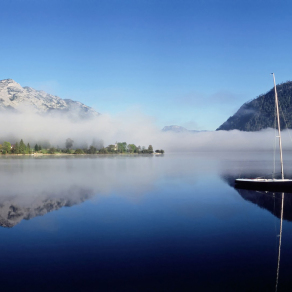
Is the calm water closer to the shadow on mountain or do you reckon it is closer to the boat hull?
the shadow on mountain

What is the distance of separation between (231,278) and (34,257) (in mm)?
10639

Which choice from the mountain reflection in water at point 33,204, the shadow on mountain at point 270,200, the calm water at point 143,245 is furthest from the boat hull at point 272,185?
the mountain reflection in water at point 33,204

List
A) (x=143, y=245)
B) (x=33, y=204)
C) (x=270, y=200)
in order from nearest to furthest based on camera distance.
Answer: (x=143, y=245) → (x=33, y=204) → (x=270, y=200)

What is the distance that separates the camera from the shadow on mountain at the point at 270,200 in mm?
24709

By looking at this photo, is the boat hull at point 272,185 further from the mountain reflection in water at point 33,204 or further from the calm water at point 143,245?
the mountain reflection in water at point 33,204

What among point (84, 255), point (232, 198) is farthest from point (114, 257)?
point (232, 198)

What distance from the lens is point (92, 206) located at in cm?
2753

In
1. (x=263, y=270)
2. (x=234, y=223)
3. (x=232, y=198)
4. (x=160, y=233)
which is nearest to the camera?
(x=263, y=270)

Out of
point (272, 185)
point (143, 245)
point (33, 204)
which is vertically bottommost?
point (143, 245)

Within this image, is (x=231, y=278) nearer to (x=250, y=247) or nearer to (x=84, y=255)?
(x=250, y=247)

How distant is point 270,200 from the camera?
30.4 metres

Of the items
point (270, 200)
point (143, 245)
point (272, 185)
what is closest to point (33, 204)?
point (143, 245)

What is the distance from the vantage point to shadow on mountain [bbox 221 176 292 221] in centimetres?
2471

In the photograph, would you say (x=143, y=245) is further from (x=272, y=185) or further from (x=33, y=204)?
(x=272, y=185)
